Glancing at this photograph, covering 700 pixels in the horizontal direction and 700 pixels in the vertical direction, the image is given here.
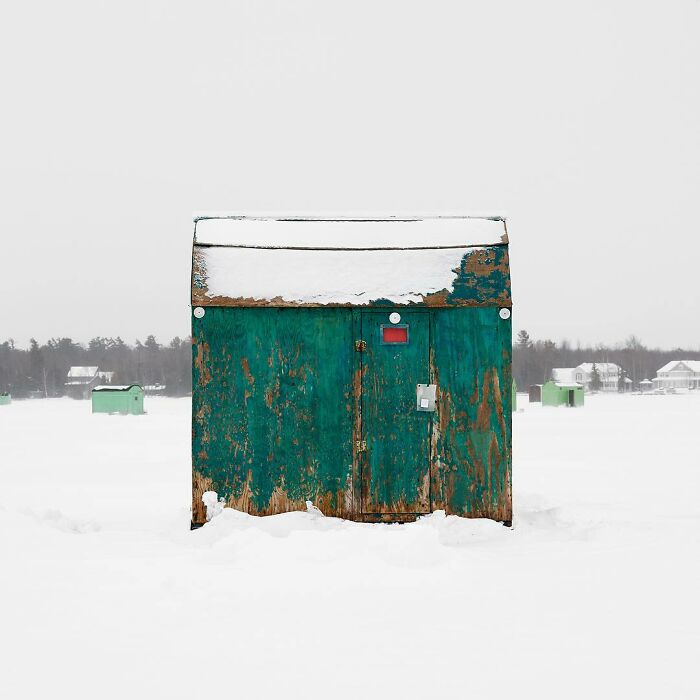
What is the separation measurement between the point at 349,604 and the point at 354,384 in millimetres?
2492

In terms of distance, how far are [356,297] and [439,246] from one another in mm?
964

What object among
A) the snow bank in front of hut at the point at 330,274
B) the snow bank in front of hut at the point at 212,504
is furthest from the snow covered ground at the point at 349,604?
the snow bank in front of hut at the point at 330,274

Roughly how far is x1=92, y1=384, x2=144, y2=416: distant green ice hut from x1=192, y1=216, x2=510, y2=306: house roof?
1124 inches

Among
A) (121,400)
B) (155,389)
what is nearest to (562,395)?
(121,400)

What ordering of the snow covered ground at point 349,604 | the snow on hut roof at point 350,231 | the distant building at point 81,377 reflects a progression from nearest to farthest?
→ the snow covered ground at point 349,604 < the snow on hut roof at point 350,231 < the distant building at point 81,377

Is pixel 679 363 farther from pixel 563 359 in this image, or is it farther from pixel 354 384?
pixel 354 384

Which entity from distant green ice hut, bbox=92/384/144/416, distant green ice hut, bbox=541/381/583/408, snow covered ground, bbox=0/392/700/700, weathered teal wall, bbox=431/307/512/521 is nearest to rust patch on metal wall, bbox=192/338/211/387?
snow covered ground, bbox=0/392/700/700

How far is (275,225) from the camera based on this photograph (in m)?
6.98

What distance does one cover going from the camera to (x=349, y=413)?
664 centimetres

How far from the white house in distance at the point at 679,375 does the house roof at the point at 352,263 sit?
107 metres

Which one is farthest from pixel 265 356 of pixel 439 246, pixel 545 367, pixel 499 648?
pixel 545 367

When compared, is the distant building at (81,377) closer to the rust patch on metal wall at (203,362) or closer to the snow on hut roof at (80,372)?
the snow on hut roof at (80,372)

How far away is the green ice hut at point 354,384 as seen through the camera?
6594mm

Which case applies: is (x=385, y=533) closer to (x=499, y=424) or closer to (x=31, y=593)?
(x=499, y=424)
